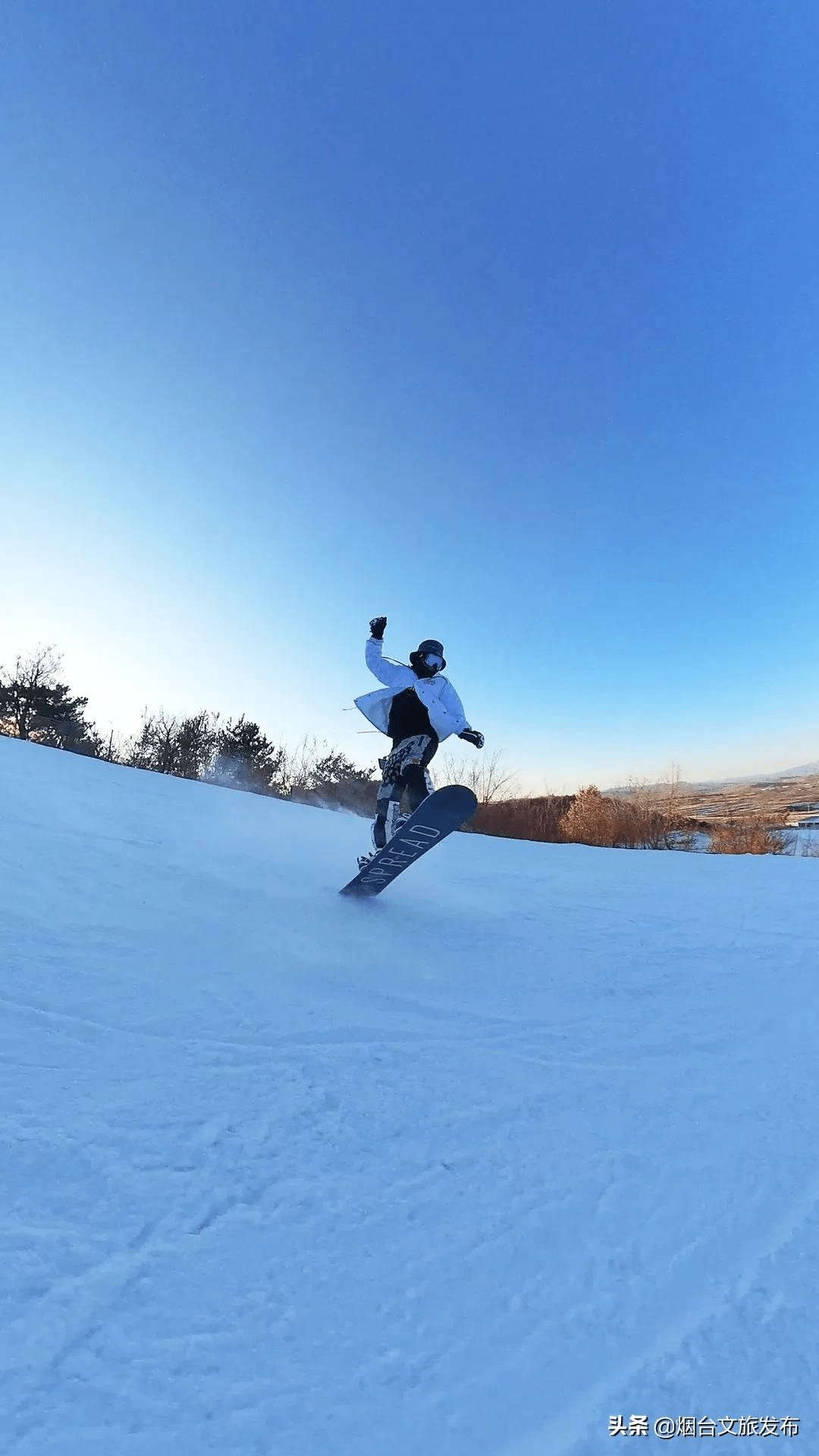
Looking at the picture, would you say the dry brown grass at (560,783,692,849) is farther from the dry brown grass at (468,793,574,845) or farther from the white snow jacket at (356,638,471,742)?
the white snow jacket at (356,638,471,742)

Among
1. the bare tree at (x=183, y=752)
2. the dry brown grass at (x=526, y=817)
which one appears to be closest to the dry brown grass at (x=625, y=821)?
the dry brown grass at (x=526, y=817)

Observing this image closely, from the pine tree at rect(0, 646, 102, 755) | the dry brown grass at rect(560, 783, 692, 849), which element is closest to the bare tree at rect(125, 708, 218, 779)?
the pine tree at rect(0, 646, 102, 755)

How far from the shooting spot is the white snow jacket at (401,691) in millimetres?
4566

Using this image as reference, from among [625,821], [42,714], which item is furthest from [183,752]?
[625,821]

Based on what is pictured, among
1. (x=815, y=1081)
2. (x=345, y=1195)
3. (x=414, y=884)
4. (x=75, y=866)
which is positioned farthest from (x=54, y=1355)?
(x=414, y=884)

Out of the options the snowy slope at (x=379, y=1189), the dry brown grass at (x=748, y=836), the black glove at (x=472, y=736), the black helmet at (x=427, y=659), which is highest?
the black helmet at (x=427, y=659)

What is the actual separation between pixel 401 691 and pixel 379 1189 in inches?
135

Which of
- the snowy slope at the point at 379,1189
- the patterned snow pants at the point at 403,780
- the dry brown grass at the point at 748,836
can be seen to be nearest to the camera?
the snowy slope at the point at 379,1189

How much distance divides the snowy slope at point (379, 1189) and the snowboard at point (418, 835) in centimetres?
65

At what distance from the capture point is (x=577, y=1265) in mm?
1408

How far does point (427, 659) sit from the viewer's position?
4.71 meters

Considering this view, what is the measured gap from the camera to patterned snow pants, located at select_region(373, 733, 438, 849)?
4430 millimetres

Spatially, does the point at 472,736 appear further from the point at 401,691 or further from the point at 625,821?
the point at 625,821

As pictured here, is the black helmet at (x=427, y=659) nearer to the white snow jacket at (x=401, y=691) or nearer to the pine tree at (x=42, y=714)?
the white snow jacket at (x=401, y=691)
